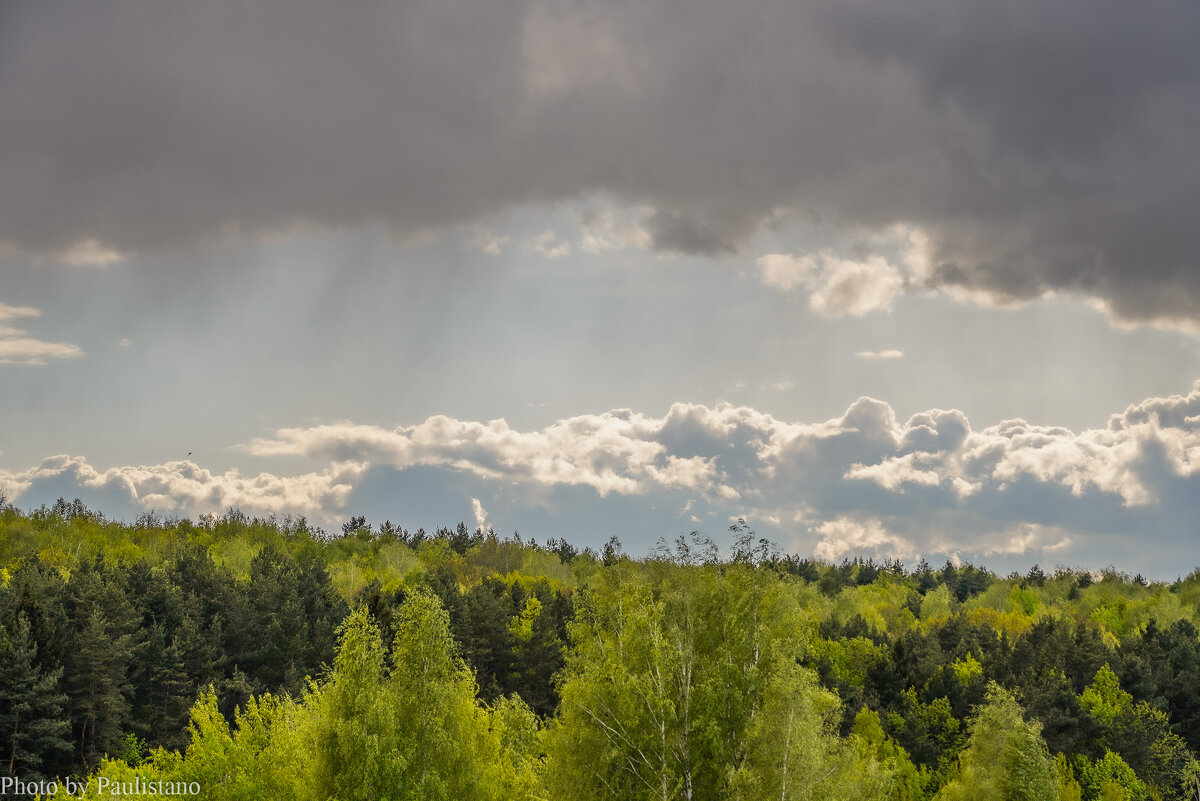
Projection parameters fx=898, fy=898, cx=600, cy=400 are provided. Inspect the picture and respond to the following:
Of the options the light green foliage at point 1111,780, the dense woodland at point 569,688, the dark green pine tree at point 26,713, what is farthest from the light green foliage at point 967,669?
the dark green pine tree at point 26,713

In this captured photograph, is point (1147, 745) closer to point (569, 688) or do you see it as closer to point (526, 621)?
point (526, 621)

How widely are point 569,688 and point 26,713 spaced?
168 feet

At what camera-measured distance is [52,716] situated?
6731 centimetres

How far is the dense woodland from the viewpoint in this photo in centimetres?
3744

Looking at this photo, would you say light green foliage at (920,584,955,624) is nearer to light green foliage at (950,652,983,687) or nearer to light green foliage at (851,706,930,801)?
light green foliage at (950,652,983,687)

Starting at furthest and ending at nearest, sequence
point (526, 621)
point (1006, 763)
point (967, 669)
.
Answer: point (526, 621) < point (967, 669) < point (1006, 763)

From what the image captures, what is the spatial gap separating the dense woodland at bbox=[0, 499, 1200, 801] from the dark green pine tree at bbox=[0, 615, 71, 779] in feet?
0.75

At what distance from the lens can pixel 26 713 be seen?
A: 216 feet

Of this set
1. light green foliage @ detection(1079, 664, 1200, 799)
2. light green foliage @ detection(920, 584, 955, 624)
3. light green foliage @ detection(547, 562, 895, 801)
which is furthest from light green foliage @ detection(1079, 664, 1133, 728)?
light green foliage @ detection(920, 584, 955, 624)

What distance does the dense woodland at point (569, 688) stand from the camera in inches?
1474

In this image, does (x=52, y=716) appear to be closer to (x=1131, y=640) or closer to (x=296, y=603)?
(x=296, y=603)

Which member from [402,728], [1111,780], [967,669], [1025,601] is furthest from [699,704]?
[1025,601]

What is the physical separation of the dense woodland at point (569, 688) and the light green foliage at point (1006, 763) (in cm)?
17

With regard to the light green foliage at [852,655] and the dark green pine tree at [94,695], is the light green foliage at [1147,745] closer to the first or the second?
the light green foliage at [852,655]
